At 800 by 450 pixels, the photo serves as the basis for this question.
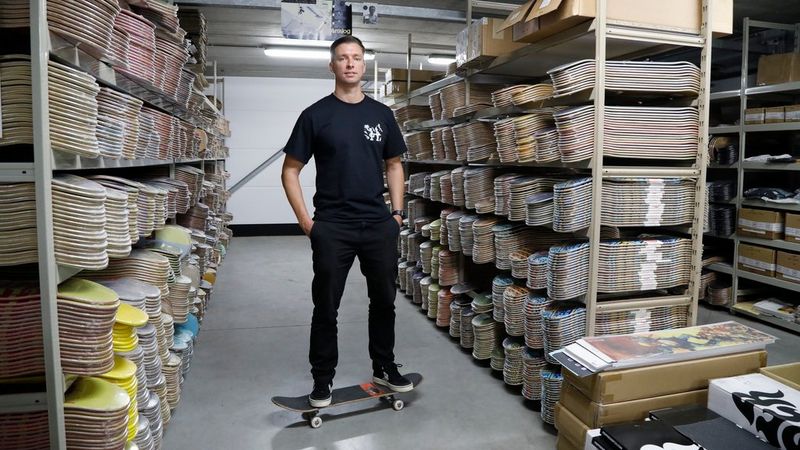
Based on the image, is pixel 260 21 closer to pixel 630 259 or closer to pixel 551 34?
pixel 551 34

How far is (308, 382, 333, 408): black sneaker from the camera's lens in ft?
10.0

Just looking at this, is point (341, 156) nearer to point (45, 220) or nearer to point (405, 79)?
point (45, 220)

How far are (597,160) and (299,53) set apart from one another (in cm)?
631

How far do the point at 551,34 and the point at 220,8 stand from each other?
4.16m

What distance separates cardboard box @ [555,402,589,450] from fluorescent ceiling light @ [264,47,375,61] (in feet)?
21.9

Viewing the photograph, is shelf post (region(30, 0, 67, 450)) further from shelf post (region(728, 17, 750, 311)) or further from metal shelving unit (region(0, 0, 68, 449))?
shelf post (region(728, 17, 750, 311))

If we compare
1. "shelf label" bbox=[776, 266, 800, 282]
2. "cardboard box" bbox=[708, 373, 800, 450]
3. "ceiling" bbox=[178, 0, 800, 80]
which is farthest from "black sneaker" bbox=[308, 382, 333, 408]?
"shelf label" bbox=[776, 266, 800, 282]

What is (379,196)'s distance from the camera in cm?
308

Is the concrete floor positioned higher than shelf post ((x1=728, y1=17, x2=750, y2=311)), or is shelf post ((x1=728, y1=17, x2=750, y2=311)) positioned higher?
shelf post ((x1=728, y1=17, x2=750, y2=311))

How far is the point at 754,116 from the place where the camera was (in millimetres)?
5180

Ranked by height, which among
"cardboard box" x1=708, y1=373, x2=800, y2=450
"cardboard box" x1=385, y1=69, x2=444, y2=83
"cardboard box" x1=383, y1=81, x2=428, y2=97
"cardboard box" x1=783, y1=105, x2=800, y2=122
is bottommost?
"cardboard box" x1=708, y1=373, x2=800, y2=450

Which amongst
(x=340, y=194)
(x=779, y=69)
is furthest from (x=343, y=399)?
Result: (x=779, y=69)

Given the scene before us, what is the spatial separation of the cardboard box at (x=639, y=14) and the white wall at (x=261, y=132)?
8374mm

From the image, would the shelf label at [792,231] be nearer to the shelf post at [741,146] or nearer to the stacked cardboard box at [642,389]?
the shelf post at [741,146]
